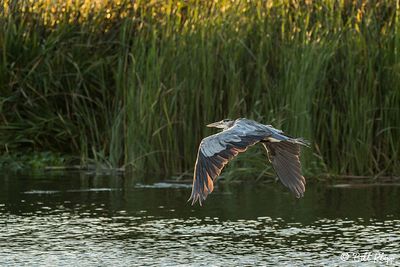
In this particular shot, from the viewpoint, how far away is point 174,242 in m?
7.46

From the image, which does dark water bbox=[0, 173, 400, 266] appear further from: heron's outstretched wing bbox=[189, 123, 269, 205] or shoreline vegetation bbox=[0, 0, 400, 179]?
heron's outstretched wing bbox=[189, 123, 269, 205]

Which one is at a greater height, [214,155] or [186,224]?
[214,155]

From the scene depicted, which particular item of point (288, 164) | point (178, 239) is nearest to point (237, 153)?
point (288, 164)

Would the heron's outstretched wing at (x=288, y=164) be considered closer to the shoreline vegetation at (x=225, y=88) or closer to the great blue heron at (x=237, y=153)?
A: the great blue heron at (x=237, y=153)

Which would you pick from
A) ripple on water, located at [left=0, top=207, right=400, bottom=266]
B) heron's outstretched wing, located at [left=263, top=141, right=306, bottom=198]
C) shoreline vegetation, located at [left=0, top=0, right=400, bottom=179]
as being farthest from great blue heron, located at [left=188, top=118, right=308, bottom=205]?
shoreline vegetation, located at [left=0, top=0, right=400, bottom=179]

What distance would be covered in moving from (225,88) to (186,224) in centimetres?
234

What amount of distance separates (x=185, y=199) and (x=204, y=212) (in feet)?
1.97

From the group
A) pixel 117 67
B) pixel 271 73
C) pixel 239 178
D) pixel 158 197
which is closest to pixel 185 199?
pixel 158 197

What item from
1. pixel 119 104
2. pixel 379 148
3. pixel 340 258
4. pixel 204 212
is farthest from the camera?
pixel 119 104

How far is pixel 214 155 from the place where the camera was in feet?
20.9

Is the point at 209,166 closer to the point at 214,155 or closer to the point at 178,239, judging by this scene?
the point at 214,155

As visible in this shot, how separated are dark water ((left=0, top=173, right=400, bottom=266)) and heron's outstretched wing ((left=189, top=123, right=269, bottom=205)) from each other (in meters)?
0.64

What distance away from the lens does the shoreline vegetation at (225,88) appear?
9.88 metres

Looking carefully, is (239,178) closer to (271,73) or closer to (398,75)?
(271,73)
